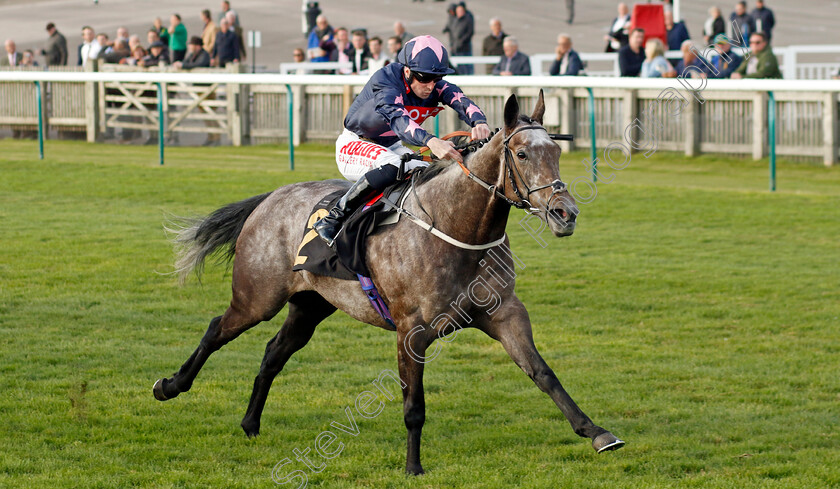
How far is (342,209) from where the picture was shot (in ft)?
18.7

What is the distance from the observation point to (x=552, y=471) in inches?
214

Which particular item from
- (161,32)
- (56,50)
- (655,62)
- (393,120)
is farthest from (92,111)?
(393,120)

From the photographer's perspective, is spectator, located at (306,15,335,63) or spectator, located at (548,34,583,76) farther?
spectator, located at (306,15,335,63)

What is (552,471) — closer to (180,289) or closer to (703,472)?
(703,472)

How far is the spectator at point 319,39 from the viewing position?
805 inches

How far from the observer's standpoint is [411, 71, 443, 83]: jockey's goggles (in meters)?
5.49

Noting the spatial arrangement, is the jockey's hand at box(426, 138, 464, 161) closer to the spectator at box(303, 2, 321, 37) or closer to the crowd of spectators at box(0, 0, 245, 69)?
the crowd of spectators at box(0, 0, 245, 69)

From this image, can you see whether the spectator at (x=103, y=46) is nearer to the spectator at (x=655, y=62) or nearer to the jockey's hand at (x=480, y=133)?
the spectator at (x=655, y=62)

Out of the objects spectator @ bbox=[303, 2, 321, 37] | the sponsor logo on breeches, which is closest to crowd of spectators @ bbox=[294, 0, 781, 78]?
spectator @ bbox=[303, 2, 321, 37]

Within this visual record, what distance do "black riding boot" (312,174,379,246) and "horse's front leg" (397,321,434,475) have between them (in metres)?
0.68

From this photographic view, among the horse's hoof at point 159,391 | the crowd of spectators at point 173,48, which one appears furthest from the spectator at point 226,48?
the horse's hoof at point 159,391

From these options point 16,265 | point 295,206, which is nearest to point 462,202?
point 295,206

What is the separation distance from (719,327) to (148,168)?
1045cm

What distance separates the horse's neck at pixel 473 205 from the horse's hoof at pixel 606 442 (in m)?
1.05
